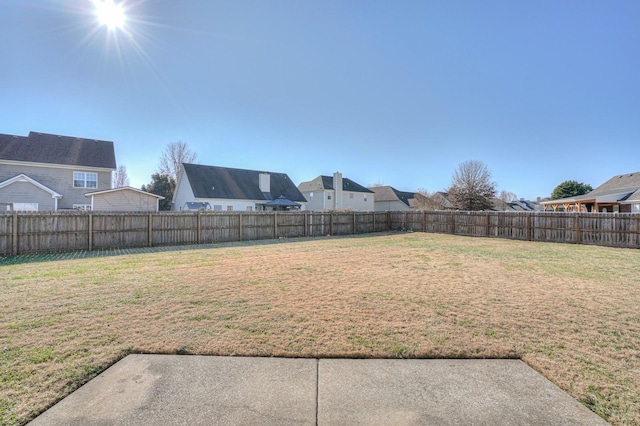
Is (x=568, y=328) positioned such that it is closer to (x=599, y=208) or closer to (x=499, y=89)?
(x=499, y=89)

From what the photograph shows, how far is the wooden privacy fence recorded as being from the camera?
34.2 ft

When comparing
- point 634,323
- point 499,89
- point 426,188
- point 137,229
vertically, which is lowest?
point 634,323

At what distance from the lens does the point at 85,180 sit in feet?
64.6

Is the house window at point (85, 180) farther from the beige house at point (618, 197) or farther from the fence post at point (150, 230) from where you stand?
the beige house at point (618, 197)

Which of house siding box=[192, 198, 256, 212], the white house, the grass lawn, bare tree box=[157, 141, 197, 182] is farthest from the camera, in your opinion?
bare tree box=[157, 141, 197, 182]

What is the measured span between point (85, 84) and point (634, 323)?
18.6 meters

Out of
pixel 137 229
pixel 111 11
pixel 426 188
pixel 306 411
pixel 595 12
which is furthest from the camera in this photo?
pixel 426 188

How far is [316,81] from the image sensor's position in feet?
48.8

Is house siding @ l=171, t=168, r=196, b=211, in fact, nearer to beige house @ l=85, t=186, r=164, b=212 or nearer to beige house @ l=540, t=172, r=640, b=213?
beige house @ l=85, t=186, r=164, b=212

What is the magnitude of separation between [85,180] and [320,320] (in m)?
22.8

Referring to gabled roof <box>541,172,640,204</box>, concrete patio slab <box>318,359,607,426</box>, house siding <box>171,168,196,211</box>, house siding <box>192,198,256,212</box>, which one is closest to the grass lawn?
concrete patio slab <box>318,359,607,426</box>

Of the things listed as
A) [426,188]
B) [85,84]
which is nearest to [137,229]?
[85,84]

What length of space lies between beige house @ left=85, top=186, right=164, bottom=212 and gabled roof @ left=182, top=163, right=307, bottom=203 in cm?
646

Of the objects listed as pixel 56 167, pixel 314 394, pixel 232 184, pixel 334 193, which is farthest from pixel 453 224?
pixel 56 167
